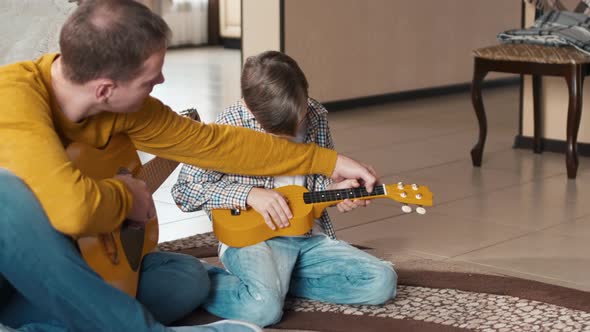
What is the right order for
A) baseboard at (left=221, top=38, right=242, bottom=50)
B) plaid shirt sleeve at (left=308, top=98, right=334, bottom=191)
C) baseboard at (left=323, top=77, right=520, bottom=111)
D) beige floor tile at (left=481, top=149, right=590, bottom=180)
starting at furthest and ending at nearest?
baseboard at (left=221, top=38, right=242, bottom=50) → baseboard at (left=323, top=77, right=520, bottom=111) → beige floor tile at (left=481, top=149, right=590, bottom=180) → plaid shirt sleeve at (left=308, top=98, right=334, bottom=191)

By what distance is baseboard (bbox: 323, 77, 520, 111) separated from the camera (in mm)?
6176

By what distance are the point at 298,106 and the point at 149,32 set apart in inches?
23.8

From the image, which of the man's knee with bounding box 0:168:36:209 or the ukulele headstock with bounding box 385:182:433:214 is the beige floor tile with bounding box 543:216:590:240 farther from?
the man's knee with bounding box 0:168:36:209

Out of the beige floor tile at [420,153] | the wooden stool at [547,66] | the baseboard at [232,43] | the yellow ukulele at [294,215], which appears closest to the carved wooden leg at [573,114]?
the wooden stool at [547,66]

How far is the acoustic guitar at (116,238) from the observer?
74.2 inches

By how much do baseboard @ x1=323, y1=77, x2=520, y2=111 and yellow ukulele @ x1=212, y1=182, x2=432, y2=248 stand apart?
373 centimetres

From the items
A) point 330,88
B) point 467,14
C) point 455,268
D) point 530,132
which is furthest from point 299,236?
point 467,14

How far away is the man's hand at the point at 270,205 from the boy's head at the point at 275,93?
15 cm

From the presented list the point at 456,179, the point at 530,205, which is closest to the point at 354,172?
the point at 530,205

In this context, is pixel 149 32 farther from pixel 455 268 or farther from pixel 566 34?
pixel 566 34

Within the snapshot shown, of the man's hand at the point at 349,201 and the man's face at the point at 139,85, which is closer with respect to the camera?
the man's face at the point at 139,85

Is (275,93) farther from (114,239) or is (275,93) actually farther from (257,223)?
(114,239)

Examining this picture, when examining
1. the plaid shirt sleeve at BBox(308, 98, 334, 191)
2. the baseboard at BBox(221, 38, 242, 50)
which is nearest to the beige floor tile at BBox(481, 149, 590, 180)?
the plaid shirt sleeve at BBox(308, 98, 334, 191)

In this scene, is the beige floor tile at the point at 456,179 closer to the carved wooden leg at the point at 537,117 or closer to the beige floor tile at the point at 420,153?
the beige floor tile at the point at 420,153
